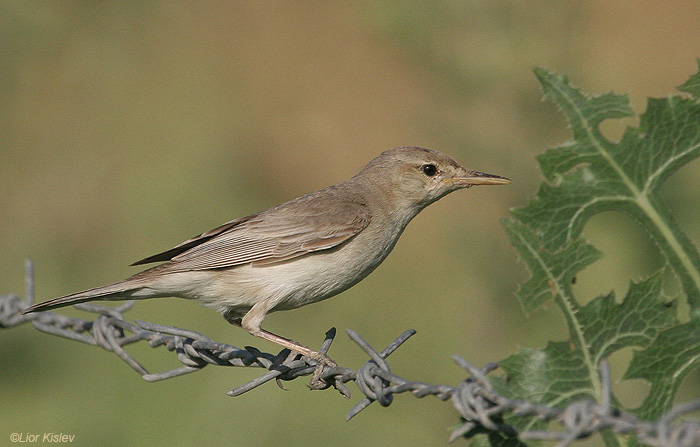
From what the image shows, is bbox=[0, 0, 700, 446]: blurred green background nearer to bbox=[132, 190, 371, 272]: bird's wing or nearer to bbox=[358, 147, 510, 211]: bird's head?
bbox=[358, 147, 510, 211]: bird's head

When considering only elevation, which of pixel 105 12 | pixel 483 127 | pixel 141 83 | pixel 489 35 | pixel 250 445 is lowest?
pixel 250 445

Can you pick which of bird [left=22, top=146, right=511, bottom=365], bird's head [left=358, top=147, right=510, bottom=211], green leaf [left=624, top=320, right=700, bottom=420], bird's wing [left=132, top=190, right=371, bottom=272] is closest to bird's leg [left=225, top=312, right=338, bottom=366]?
bird [left=22, top=146, right=511, bottom=365]

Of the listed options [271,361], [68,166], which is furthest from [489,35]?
[68,166]

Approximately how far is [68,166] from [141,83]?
1795mm

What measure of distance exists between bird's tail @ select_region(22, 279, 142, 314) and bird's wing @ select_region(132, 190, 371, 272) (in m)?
0.19

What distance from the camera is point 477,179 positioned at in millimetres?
4531

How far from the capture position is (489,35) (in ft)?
16.2

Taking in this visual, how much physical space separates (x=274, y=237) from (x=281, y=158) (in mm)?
7088

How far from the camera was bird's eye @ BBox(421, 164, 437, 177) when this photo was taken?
15.5 feet

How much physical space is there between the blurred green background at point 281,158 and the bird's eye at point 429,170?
32 cm

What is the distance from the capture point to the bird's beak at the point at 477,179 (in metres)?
4.39

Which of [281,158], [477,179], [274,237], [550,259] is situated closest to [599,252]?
[550,259]

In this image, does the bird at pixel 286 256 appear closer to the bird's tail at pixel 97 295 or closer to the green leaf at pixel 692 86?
the bird's tail at pixel 97 295

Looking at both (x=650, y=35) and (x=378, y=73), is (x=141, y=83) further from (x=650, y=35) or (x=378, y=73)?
(x=650, y=35)
